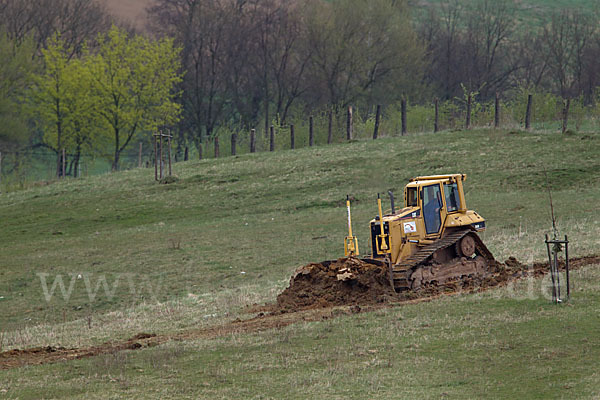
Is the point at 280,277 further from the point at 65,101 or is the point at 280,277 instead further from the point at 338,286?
the point at 65,101

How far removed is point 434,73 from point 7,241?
206ft

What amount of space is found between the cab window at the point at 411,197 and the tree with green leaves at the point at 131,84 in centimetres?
5678

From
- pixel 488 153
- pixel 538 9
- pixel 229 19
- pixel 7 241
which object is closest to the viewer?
pixel 7 241

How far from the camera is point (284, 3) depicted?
8938 centimetres

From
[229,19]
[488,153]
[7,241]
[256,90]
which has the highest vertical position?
[229,19]

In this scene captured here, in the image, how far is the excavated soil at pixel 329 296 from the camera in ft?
52.8

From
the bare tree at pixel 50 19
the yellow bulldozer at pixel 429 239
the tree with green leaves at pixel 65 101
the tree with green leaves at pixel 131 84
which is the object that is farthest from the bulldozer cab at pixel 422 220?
the bare tree at pixel 50 19

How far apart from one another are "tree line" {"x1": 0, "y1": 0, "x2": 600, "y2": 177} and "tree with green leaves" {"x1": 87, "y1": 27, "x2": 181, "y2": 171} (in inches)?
5.4

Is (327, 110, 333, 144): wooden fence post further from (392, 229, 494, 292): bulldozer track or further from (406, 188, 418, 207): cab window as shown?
(392, 229, 494, 292): bulldozer track

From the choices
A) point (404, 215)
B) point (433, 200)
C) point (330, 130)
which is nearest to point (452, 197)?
point (433, 200)

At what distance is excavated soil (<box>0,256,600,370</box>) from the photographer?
16094 millimetres

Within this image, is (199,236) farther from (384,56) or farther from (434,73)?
(434,73)

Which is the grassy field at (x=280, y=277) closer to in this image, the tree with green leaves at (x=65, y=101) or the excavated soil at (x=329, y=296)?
the excavated soil at (x=329, y=296)

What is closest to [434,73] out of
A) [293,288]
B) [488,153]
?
[488,153]
